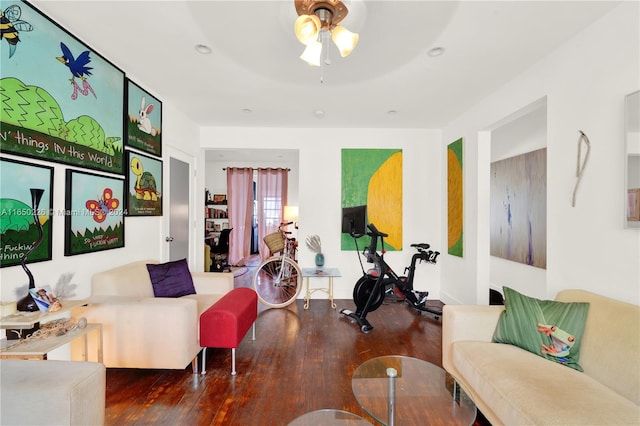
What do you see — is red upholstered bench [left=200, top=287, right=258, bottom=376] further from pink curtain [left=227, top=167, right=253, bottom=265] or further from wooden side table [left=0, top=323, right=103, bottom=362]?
pink curtain [left=227, top=167, right=253, bottom=265]

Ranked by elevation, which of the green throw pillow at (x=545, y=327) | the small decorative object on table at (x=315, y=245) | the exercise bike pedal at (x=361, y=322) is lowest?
the exercise bike pedal at (x=361, y=322)

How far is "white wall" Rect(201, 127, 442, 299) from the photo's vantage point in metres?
4.12

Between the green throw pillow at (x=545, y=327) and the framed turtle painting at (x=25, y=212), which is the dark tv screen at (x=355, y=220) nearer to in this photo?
the green throw pillow at (x=545, y=327)

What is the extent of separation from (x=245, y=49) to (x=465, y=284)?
3.45m

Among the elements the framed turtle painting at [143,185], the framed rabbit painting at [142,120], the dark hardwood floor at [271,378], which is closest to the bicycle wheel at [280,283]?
the dark hardwood floor at [271,378]

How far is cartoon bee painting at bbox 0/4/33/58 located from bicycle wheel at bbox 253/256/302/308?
2.97 metres

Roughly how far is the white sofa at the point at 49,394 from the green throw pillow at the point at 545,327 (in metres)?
2.18

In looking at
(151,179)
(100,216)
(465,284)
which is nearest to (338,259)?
(465,284)

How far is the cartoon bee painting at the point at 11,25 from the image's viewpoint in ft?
5.00

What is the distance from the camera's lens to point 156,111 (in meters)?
2.95

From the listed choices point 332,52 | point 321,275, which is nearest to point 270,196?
point 321,275

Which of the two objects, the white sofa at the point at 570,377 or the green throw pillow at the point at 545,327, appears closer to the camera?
the white sofa at the point at 570,377

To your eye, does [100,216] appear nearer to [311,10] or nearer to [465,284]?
[311,10]

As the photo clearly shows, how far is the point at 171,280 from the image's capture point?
8.25 ft
